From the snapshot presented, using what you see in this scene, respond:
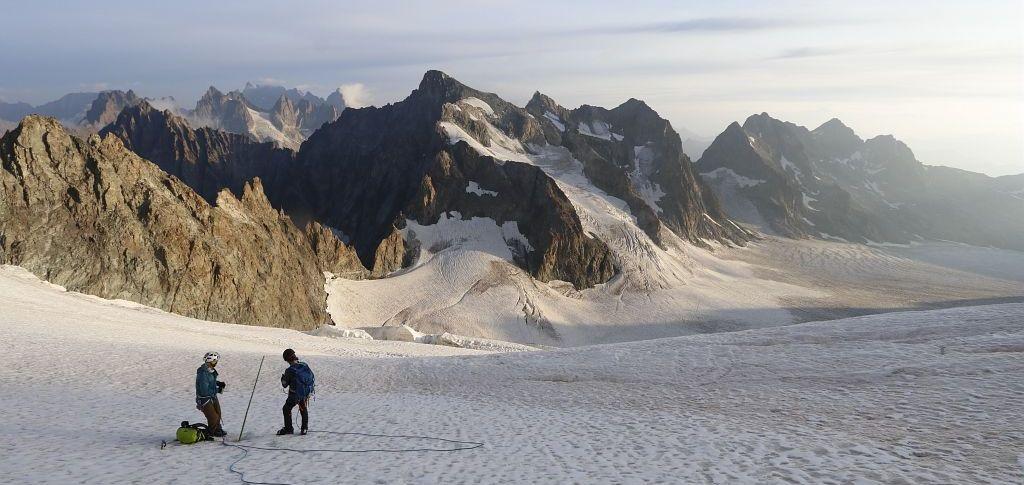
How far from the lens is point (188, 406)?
18.8 meters

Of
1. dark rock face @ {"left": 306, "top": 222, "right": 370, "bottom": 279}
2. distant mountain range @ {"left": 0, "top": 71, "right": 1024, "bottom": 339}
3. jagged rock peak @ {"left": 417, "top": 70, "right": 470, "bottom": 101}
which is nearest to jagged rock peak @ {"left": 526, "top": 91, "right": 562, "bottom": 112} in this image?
distant mountain range @ {"left": 0, "top": 71, "right": 1024, "bottom": 339}

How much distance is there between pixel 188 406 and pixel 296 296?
5852cm

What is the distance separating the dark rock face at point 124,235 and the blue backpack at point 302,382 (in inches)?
1832

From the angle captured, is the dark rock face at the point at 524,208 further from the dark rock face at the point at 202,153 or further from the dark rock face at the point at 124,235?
the dark rock face at the point at 202,153

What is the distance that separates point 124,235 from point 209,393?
51.9m

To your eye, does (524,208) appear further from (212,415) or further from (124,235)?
(212,415)

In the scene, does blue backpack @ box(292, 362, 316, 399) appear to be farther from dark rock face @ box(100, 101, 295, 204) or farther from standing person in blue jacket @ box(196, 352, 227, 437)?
dark rock face @ box(100, 101, 295, 204)

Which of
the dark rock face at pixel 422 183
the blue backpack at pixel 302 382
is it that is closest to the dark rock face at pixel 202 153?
the dark rock face at pixel 422 183

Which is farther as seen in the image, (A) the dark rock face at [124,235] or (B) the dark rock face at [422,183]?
(B) the dark rock face at [422,183]

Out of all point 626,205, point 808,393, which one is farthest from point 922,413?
point 626,205

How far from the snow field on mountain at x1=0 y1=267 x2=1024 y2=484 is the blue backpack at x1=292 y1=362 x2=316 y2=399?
3.76ft

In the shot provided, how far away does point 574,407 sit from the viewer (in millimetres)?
19969

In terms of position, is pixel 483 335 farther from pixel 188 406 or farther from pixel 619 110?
pixel 619 110

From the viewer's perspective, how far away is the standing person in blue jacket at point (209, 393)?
1441 centimetres
